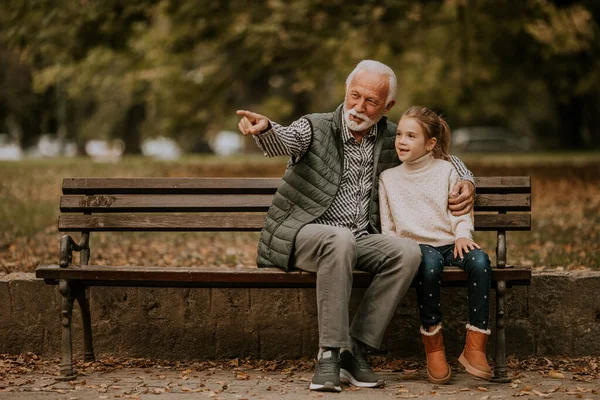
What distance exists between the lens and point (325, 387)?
4.46m

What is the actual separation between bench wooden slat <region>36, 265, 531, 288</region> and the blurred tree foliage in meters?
7.26

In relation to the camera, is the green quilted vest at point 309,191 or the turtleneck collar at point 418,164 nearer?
the green quilted vest at point 309,191

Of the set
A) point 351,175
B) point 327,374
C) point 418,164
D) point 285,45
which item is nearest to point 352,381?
point 327,374

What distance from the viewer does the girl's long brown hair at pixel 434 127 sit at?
4973 millimetres

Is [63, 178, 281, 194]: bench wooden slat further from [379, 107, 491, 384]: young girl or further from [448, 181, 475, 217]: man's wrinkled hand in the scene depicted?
[448, 181, 475, 217]: man's wrinkled hand

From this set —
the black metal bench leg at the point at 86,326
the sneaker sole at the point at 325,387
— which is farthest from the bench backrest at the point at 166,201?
the sneaker sole at the point at 325,387

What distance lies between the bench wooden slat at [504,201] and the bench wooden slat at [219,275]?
53 centimetres

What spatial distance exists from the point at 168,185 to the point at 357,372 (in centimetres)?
160

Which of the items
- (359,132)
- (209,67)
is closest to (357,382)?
(359,132)

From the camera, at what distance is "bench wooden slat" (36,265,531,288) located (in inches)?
185

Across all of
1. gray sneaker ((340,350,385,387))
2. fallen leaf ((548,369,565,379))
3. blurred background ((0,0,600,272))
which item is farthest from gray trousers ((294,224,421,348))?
blurred background ((0,0,600,272))

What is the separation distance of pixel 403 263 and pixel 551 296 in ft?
3.96

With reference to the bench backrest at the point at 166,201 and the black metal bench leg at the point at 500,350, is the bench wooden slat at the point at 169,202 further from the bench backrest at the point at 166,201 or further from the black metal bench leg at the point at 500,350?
the black metal bench leg at the point at 500,350

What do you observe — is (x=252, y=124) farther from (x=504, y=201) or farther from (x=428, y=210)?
(x=504, y=201)
